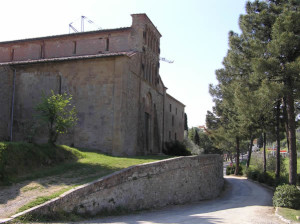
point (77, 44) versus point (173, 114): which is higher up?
point (77, 44)

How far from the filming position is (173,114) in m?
40.7

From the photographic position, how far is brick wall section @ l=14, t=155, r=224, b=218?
1023 cm

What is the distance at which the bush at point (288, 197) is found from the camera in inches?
590

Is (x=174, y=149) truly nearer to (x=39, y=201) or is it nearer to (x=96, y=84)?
(x=96, y=84)

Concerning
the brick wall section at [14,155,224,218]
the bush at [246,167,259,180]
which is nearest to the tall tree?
the brick wall section at [14,155,224,218]

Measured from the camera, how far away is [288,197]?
49.8 feet

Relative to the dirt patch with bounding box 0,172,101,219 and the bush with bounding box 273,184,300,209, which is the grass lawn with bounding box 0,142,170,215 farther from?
the bush with bounding box 273,184,300,209

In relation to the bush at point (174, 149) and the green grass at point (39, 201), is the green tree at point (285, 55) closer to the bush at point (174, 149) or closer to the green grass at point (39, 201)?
the green grass at point (39, 201)

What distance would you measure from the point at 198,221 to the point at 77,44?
22127mm

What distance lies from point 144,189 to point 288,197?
278 inches

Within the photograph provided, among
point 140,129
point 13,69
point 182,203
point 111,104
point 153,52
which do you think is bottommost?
point 182,203

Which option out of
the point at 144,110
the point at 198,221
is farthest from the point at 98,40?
the point at 198,221

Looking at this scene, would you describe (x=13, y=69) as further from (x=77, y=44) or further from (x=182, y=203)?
(x=182, y=203)

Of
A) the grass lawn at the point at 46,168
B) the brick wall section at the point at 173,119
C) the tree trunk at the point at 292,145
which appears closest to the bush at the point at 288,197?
the tree trunk at the point at 292,145
